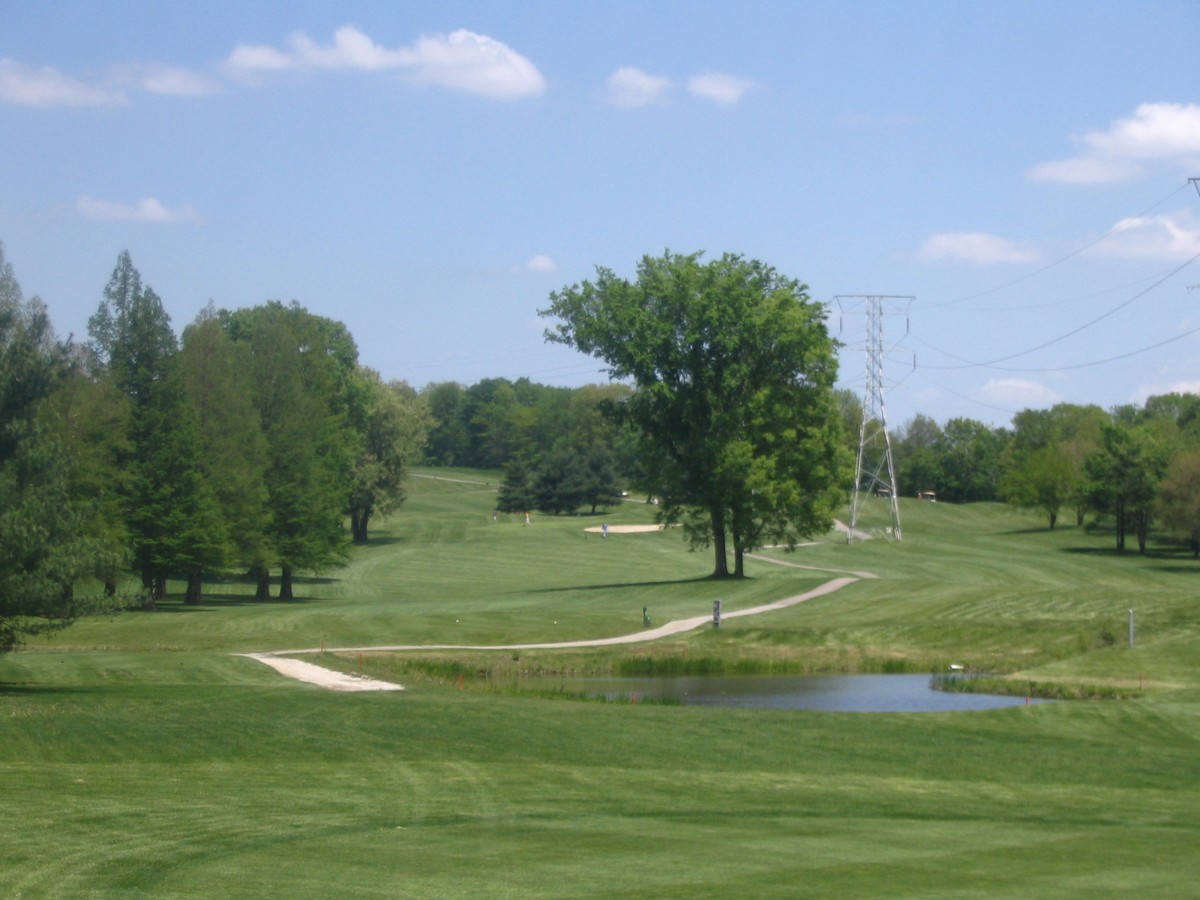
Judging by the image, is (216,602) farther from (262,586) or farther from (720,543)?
(720,543)

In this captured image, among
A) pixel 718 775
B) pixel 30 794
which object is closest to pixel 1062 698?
pixel 718 775

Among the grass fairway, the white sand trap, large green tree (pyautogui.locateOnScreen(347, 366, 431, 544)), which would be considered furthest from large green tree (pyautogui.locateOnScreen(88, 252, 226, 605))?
large green tree (pyautogui.locateOnScreen(347, 366, 431, 544))

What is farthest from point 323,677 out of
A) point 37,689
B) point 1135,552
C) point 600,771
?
point 1135,552

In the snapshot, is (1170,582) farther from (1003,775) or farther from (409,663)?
(1003,775)

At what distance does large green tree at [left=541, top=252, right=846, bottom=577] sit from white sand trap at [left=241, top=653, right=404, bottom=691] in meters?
22.9

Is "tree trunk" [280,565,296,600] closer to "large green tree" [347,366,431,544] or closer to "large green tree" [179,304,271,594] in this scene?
"large green tree" [179,304,271,594]

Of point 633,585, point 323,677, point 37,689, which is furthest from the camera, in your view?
point 633,585

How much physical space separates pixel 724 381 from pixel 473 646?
18.5m

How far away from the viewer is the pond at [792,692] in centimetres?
2878

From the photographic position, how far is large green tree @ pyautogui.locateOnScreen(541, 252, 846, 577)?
2041 inches

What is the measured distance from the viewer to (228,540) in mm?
53656

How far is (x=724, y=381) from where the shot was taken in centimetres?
5228

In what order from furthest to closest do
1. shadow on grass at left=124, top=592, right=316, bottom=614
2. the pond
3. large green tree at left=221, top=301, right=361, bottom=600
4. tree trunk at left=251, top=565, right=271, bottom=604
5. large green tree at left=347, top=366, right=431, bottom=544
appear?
large green tree at left=347, top=366, right=431, bottom=544 < tree trunk at left=251, top=565, right=271, bottom=604 < large green tree at left=221, top=301, right=361, bottom=600 < shadow on grass at left=124, top=592, right=316, bottom=614 < the pond

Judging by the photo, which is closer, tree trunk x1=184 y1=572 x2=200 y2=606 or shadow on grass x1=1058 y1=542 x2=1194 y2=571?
tree trunk x1=184 y1=572 x2=200 y2=606
